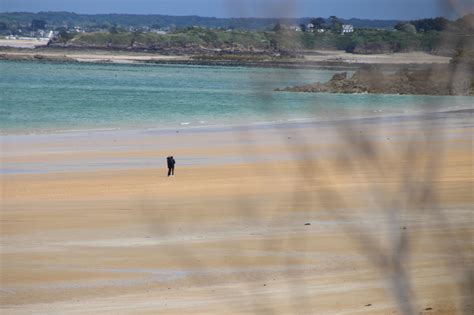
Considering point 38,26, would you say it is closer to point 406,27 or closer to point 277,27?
point 406,27

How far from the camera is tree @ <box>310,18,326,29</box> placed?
2.92 m

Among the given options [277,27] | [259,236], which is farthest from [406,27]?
[259,236]

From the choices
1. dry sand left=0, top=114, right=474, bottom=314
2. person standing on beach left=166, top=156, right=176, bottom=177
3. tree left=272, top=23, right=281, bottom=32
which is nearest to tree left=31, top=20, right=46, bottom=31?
person standing on beach left=166, top=156, right=176, bottom=177

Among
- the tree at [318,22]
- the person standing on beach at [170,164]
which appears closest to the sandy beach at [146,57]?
the tree at [318,22]

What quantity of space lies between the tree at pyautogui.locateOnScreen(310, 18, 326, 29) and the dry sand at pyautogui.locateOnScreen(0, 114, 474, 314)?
31 cm

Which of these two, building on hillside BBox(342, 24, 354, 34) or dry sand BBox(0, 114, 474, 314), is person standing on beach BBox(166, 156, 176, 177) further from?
building on hillside BBox(342, 24, 354, 34)

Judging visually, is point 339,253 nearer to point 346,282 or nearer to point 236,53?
point 346,282

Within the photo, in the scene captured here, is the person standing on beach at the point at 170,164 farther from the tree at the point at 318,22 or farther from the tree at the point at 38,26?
the tree at the point at 38,26

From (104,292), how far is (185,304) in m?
0.86

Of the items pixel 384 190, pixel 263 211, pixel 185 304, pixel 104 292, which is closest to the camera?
pixel 384 190

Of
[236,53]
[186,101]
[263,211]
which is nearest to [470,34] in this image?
[263,211]

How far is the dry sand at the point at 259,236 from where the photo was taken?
10.2 ft

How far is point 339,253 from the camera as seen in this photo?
922 centimetres

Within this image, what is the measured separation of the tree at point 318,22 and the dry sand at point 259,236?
308 millimetres
